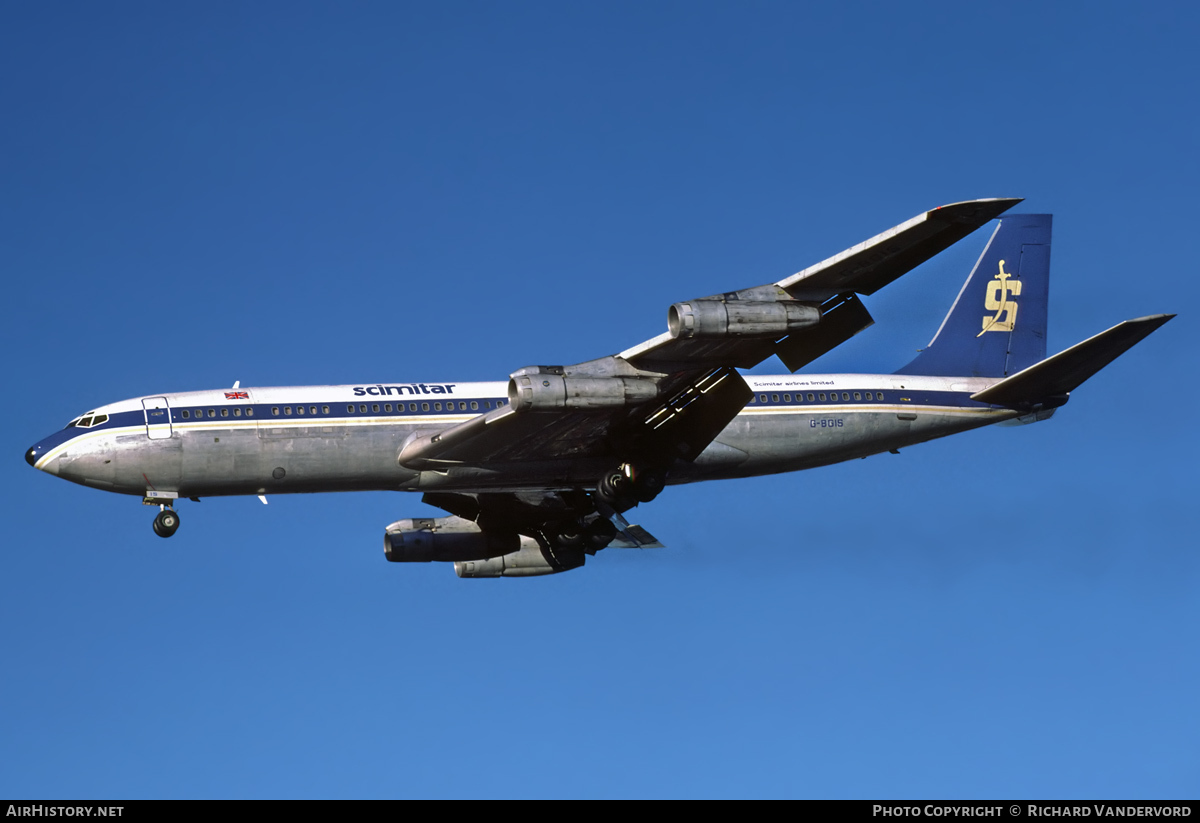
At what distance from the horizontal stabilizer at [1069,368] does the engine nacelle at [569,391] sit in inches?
503

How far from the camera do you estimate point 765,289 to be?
36.6 m

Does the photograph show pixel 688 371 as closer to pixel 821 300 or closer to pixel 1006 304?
pixel 821 300

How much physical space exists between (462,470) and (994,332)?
19.3 meters

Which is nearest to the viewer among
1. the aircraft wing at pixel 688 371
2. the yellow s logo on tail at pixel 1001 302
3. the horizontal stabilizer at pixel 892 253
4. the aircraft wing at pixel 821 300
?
the horizontal stabilizer at pixel 892 253

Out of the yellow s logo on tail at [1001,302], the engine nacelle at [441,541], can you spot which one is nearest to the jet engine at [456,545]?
the engine nacelle at [441,541]

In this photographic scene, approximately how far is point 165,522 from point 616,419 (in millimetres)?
13969

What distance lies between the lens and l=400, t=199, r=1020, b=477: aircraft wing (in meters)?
35.2

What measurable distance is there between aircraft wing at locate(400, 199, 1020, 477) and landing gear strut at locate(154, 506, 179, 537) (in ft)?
23.4

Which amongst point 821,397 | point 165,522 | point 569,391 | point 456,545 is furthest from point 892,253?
point 165,522

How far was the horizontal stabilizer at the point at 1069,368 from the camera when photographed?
39688 mm

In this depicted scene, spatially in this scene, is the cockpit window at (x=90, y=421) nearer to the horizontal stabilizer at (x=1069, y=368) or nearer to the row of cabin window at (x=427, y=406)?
the row of cabin window at (x=427, y=406)

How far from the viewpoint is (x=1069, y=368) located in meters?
44.7
